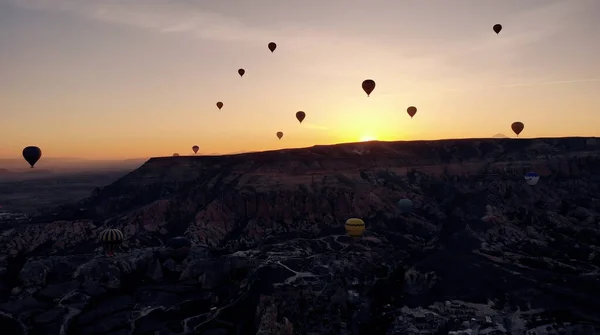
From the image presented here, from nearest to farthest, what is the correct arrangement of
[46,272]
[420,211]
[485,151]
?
1. [46,272]
2. [420,211]
3. [485,151]

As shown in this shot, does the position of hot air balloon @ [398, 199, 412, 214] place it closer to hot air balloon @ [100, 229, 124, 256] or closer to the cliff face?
the cliff face

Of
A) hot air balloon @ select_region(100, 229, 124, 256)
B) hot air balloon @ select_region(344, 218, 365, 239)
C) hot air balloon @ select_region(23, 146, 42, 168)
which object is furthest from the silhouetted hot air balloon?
hot air balloon @ select_region(23, 146, 42, 168)

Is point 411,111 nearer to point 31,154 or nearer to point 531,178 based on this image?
point 531,178

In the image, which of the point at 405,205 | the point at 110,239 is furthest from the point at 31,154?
the point at 405,205

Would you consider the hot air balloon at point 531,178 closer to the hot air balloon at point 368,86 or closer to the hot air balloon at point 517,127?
the hot air balloon at point 517,127

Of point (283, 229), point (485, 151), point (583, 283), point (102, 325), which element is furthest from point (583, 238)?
point (102, 325)

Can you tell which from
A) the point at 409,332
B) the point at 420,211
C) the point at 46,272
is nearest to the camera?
the point at 409,332

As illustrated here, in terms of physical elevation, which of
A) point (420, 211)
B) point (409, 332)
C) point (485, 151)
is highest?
point (485, 151)

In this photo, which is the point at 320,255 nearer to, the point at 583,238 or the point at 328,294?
the point at 328,294

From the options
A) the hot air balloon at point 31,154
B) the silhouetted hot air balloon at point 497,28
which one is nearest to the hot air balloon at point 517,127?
the silhouetted hot air balloon at point 497,28
